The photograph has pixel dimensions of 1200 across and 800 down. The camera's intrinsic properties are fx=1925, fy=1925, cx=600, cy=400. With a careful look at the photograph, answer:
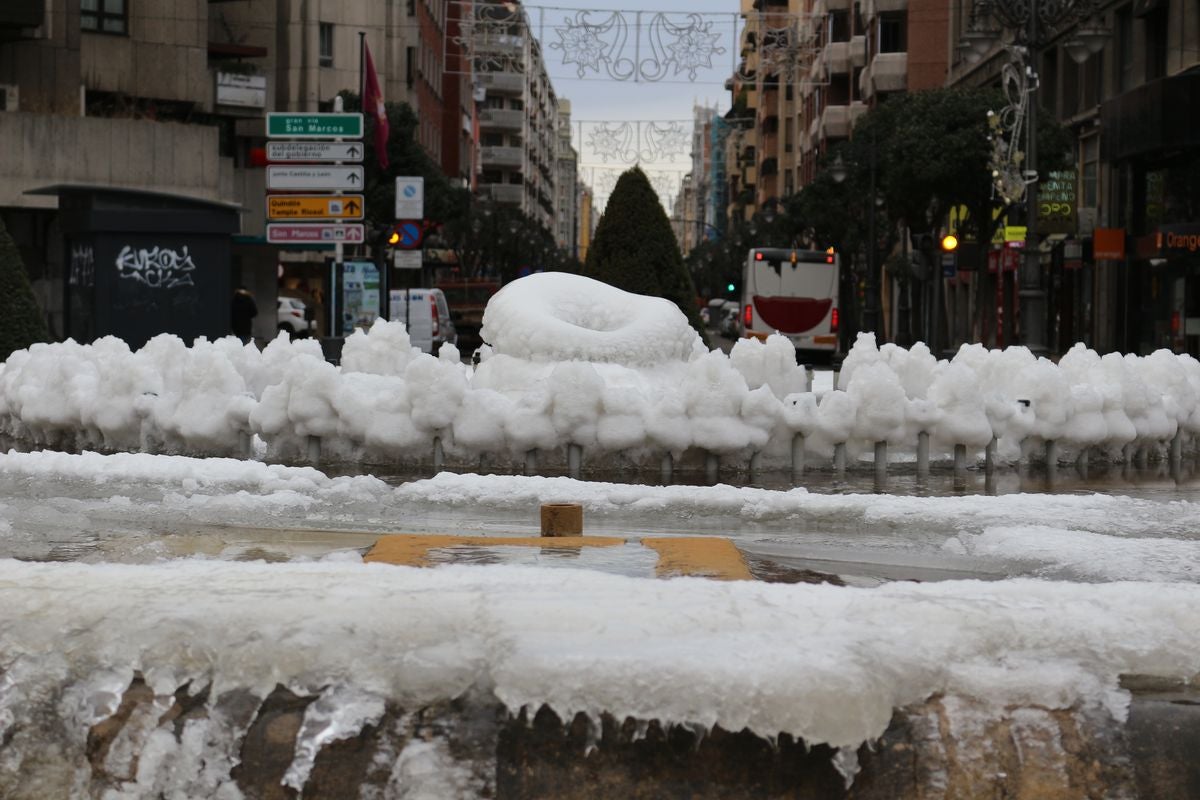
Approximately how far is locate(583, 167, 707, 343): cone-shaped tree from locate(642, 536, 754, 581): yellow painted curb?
1515 cm

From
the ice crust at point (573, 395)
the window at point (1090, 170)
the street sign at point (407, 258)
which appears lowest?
the ice crust at point (573, 395)

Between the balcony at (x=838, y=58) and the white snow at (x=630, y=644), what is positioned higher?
the balcony at (x=838, y=58)

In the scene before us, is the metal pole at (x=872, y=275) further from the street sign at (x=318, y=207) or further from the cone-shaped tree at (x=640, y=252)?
the cone-shaped tree at (x=640, y=252)

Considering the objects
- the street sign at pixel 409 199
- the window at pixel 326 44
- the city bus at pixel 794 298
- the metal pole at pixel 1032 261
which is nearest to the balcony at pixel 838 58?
the window at pixel 326 44

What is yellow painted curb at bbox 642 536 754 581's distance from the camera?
570 centimetres

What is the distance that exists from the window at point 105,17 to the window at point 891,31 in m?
32.0

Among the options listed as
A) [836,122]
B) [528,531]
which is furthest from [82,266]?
[836,122]

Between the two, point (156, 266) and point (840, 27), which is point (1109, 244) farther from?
point (840, 27)

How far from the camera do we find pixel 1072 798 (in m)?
3.77

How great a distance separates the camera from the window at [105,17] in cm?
4703

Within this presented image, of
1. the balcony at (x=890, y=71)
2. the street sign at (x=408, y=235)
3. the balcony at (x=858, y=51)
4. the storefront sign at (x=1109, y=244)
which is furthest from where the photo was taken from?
the balcony at (x=858, y=51)

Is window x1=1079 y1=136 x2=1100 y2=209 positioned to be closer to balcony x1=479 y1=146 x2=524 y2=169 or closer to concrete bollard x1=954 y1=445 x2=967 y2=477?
concrete bollard x1=954 y1=445 x2=967 y2=477

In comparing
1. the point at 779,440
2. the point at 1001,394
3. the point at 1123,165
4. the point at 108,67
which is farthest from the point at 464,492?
the point at 108,67

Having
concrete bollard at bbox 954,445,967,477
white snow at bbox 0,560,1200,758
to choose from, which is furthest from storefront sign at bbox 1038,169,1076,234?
white snow at bbox 0,560,1200,758
